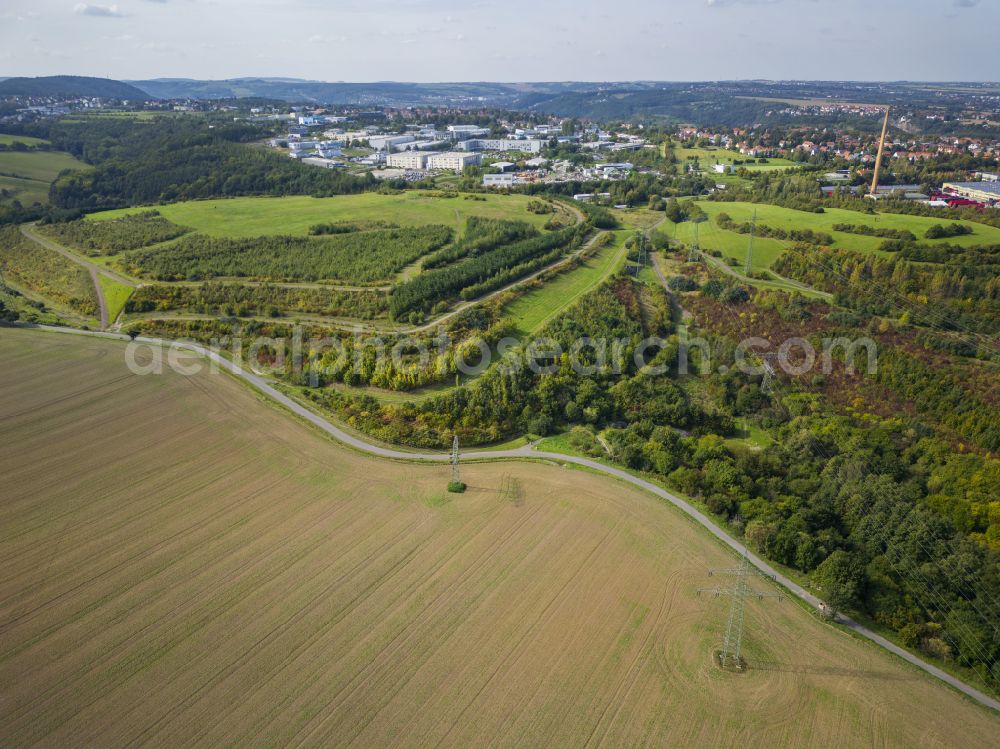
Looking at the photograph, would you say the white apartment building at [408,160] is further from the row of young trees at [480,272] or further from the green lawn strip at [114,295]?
the green lawn strip at [114,295]

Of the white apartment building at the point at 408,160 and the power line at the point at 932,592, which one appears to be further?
the white apartment building at the point at 408,160

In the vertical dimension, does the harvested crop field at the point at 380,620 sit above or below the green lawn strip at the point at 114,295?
below

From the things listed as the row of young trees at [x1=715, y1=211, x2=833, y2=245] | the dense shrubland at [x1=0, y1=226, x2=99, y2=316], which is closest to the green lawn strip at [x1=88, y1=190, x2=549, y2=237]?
the dense shrubland at [x1=0, y1=226, x2=99, y2=316]

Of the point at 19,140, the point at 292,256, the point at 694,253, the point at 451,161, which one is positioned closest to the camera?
the point at 292,256

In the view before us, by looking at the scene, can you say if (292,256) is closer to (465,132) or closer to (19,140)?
(19,140)

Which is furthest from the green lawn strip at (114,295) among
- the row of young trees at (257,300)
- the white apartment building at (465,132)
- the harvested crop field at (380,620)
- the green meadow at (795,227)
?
the white apartment building at (465,132)

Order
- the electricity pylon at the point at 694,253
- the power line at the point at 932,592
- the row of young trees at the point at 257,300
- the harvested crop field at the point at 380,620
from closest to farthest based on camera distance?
the harvested crop field at the point at 380,620 → the power line at the point at 932,592 → the row of young trees at the point at 257,300 → the electricity pylon at the point at 694,253

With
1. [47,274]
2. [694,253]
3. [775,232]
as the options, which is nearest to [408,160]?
[47,274]
